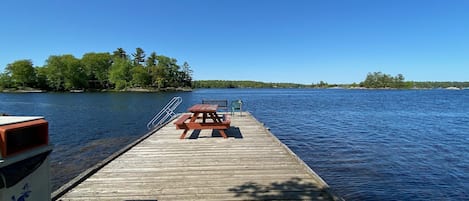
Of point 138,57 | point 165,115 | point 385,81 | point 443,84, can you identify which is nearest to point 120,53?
point 138,57

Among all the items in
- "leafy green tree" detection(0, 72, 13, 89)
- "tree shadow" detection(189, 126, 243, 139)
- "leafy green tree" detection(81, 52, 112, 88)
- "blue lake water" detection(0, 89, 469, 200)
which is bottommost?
"blue lake water" detection(0, 89, 469, 200)

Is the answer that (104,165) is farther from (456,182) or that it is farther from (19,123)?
(456,182)

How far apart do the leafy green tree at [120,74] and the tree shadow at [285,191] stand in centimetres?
8083

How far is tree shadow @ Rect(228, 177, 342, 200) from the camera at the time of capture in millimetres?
3803

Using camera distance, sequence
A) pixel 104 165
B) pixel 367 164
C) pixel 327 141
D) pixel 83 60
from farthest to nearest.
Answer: pixel 83 60, pixel 327 141, pixel 367 164, pixel 104 165

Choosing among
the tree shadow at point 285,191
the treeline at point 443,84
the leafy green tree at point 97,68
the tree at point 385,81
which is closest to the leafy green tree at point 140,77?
the leafy green tree at point 97,68

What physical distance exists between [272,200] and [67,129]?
1575 cm

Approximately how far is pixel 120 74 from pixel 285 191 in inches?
3214

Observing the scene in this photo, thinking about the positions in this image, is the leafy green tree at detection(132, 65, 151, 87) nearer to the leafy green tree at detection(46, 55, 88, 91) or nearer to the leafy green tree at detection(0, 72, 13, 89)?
the leafy green tree at detection(46, 55, 88, 91)

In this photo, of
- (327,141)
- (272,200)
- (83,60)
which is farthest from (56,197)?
(83,60)

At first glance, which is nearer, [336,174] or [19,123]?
[19,123]

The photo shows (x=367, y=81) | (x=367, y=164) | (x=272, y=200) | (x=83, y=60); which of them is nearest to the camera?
(x=272, y=200)

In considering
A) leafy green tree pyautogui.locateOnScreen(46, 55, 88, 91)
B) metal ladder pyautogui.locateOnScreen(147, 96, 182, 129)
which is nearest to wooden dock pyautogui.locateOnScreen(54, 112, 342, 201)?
metal ladder pyautogui.locateOnScreen(147, 96, 182, 129)

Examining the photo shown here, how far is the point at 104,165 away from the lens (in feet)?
17.7
